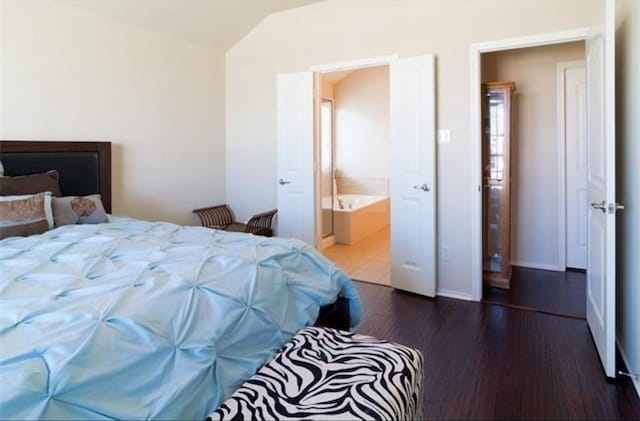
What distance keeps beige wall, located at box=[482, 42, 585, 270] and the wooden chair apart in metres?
2.60

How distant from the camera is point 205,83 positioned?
4.52m

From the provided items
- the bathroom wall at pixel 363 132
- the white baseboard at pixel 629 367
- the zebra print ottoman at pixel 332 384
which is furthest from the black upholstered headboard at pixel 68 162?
the bathroom wall at pixel 363 132

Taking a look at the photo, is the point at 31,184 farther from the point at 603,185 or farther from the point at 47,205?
the point at 603,185

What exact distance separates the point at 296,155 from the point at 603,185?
2736mm

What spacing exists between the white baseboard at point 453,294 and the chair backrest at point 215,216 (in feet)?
7.93

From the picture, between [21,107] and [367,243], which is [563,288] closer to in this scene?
[367,243]

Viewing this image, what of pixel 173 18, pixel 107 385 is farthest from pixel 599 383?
pixel 173 18

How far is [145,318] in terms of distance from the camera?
1.23 metres

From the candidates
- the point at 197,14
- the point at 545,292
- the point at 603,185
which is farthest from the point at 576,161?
the point at 197,14

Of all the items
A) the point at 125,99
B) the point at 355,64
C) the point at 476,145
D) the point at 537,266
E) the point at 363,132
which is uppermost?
the point at 355,64

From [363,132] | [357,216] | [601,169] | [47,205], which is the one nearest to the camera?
[601,169]

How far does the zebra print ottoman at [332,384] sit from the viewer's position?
1191mm

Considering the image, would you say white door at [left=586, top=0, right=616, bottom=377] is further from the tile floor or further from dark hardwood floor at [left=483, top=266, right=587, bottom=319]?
the tile floor

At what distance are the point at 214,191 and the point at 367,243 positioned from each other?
2.23m
